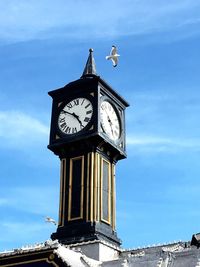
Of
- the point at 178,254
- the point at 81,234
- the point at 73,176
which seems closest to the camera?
the point at 178,254

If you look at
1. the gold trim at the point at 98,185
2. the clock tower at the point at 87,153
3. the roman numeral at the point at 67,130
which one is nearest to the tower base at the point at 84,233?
the clock tower at the point at 87,153

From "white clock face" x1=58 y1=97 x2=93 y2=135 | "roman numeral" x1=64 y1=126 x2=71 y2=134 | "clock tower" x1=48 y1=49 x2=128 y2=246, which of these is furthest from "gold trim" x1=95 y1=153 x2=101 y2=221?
"roman numeral" x1=64 y1=126 x2=71 y2=134

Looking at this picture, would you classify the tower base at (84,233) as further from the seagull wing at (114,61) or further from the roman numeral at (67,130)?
the seagull wing at (114,61)

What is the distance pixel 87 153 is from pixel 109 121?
293 centimetres

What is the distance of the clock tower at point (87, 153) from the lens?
3694cm

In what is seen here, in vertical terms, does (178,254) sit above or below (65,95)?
below

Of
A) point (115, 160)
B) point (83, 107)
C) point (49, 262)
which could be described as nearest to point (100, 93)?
point (83, 107)

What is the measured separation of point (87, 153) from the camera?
38438 mm

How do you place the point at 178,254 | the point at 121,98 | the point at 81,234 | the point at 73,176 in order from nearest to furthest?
the point at 178,254
the point at 81,234
the point at 73,176
the point at 121,98

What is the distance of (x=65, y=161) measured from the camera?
3922cm

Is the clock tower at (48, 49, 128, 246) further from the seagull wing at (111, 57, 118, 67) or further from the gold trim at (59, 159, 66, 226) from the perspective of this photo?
the seagull wing at (111, 57, 118, 67)

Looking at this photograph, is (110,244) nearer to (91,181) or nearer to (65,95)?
(91,181)

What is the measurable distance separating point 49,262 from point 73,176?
7.77 meters

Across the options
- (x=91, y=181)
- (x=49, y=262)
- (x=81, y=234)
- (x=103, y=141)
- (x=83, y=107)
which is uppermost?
(x=83, y=107)
